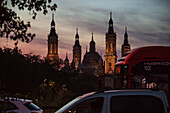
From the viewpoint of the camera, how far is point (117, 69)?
1557 cm

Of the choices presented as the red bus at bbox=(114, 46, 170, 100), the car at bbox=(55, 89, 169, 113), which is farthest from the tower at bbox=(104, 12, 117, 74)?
the car at bbox=(55, 89, 169, 113)

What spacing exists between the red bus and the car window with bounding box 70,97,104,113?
650 centimetres

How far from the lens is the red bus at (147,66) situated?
13257 millimetres

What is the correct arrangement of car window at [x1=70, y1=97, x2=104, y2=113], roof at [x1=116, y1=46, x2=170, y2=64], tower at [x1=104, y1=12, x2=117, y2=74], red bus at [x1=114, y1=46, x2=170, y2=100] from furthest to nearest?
1. tower at [x1=104, y1=12, x2=117, y2=74]
2. roof at [x1=116, y1=46, x2=170, y2=64]
3. red bus at [x1=114, y1=46, x2=170, y2=100]
4. car window at [x1=70, y1=97, x2=104, y2=113]

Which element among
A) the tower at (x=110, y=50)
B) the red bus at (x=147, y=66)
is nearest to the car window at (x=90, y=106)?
the red bus at (x=147, y=66)

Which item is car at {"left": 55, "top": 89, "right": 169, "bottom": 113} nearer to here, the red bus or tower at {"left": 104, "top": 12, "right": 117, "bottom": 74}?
the red bus

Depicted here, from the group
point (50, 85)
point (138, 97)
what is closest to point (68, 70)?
point (50, 85)

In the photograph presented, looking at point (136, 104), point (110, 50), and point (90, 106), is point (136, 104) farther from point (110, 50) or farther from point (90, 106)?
point (110, 50)

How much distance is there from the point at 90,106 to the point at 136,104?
3.08 ft

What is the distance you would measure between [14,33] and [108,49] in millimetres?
189123

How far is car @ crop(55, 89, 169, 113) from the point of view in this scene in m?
6.68

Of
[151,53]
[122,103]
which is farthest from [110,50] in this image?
[122,103]

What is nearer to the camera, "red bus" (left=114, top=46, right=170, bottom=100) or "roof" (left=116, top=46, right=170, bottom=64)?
"red bus" (left=114, top=46, right=170, bottom=100)

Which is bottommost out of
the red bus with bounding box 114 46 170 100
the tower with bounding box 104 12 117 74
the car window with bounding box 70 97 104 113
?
the car window with bounding box 70 97 104 113
